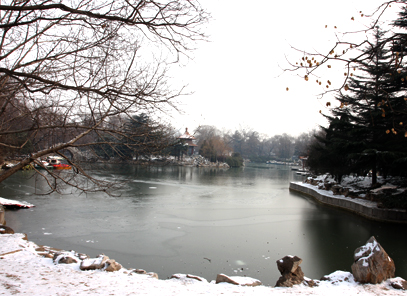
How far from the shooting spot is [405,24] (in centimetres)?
992

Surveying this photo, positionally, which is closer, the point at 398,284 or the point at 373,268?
the point at 398,284

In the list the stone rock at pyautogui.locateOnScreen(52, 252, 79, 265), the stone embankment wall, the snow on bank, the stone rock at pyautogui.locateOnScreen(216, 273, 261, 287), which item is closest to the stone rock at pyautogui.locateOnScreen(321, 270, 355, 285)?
the snow on bank

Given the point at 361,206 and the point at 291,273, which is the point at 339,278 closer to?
the point at 291,273

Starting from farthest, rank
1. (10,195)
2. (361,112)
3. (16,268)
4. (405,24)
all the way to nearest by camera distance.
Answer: (361,112) < (10,195) < (405,24) < (16,268)

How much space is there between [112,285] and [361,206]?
1114 centimetres

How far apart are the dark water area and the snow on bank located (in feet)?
4.06

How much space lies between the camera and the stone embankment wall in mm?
10641

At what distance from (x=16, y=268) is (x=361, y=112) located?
14.5 m

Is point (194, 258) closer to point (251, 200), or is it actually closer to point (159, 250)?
point (159, 250)

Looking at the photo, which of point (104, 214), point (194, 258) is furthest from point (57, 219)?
point (194, 258)

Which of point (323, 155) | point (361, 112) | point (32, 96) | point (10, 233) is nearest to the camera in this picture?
point (32, 96)

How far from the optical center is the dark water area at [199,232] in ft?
20.8

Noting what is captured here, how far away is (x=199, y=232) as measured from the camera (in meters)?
8.71

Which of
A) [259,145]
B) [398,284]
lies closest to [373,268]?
[398,284]
